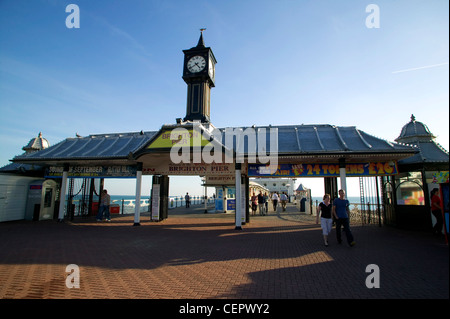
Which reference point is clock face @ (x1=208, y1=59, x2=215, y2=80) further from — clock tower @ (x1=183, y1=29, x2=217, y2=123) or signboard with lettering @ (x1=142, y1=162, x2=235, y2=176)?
signboard with lettering @ (x1=142, y1=162, x2=235, y2=176)

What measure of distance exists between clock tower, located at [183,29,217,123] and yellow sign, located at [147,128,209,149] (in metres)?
8.20

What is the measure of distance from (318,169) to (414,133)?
6396mm

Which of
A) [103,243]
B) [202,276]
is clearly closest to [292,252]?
[202,276]

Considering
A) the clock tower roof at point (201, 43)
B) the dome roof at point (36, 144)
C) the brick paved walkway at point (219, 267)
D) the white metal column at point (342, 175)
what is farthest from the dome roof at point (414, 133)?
the dome roof at point (36, 144)

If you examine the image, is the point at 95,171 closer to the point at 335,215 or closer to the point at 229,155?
the point at 229,155

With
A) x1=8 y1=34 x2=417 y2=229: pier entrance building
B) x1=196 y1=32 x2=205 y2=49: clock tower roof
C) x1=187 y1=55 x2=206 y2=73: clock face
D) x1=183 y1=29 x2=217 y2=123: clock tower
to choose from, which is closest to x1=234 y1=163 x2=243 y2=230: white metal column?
x1=8 y1=34 x2=417 y2=229: pier entrance building

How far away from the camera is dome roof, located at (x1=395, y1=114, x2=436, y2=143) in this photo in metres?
13.5

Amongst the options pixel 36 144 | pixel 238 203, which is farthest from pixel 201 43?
pixel 36 144

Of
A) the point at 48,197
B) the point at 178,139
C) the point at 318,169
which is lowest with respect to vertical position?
the point at 48,197

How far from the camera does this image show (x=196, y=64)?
21.0 meters

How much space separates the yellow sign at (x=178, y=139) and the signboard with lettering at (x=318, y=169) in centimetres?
337
